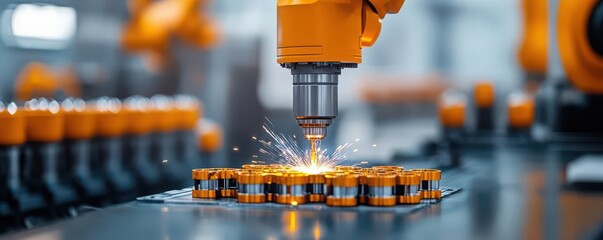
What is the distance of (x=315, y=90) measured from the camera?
6.95ft

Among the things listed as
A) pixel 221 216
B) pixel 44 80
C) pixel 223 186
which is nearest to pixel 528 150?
pixel 223 186

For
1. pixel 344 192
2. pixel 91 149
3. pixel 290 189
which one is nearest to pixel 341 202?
pixel 344 192

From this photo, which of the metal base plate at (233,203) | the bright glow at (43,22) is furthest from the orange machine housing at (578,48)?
the bright glow at (43,22)

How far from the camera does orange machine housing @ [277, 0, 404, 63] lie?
207 cm

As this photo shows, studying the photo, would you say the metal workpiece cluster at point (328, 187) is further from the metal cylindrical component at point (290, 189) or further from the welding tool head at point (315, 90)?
the welding tool head at point (315, 90)

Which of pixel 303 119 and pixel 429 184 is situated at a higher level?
pixel 303 119

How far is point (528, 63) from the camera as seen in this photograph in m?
5.75

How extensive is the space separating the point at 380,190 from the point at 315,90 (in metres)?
0.30

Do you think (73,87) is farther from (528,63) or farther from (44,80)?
(528,63)

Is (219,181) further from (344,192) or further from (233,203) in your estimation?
(344,192)

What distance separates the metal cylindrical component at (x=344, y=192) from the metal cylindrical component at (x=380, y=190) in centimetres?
3

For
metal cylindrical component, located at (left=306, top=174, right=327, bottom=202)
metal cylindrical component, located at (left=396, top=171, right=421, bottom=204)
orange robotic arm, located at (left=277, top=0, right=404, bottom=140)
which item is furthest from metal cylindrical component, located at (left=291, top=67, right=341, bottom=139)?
metal cylindrical component, located at (left=396, top=171, right=421, bottom=204)

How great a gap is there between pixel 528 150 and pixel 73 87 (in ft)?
12.8

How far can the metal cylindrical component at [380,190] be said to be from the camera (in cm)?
197
